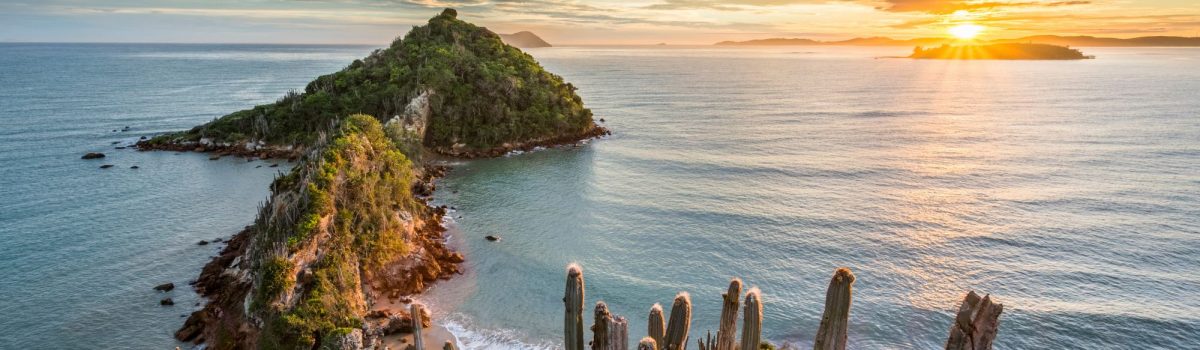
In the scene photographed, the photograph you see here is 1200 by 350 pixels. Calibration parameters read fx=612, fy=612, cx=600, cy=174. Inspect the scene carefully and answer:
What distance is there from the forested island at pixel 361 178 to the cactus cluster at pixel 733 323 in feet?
16.9

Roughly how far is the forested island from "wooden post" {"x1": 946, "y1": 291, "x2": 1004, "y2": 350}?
11.8m

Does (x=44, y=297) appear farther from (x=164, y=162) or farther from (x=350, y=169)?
(x=164, y=162)

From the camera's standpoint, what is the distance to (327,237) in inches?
1129

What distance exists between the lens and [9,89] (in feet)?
393

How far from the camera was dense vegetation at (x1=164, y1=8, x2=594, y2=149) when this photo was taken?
66.4 metres

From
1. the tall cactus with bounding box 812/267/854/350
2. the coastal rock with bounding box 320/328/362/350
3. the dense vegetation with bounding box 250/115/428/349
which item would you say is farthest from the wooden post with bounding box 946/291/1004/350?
the dense vegetation with bounding box 250/115/428/349

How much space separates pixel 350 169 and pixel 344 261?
7.84 metres

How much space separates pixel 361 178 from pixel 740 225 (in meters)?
24.7

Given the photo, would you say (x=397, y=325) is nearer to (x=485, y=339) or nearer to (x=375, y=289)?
(x=485, y=339)

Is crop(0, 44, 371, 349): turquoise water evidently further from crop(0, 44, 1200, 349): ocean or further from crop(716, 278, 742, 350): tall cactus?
crop(716, 278, 742, 350): tall cactus

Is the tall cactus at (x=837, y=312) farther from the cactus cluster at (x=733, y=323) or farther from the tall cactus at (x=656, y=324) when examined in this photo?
the tall cactus at (x=656, y=324)

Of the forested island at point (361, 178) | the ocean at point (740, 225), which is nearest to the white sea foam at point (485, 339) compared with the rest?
the ocean at point (740, 225)

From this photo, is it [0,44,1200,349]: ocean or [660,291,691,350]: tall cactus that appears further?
[0,44,1200,349]: ocean

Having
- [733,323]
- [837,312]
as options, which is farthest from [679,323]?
[837,312]
